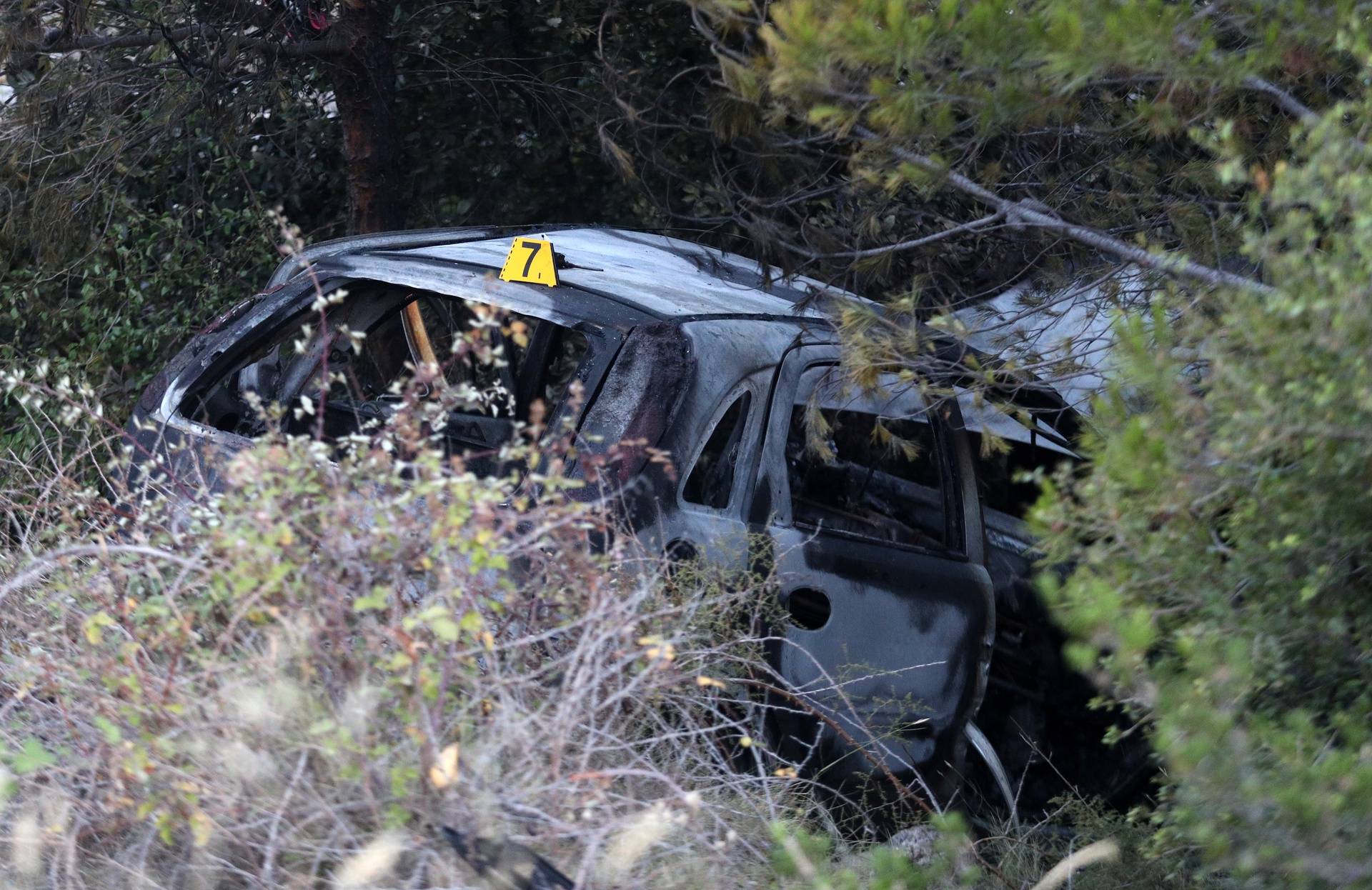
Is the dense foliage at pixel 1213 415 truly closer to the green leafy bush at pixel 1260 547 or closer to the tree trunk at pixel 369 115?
the green leafy bush at pixel 1260 547

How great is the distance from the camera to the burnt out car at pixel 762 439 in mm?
3582

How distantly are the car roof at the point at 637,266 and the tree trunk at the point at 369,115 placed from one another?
1986 mm

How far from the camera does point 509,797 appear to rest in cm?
258

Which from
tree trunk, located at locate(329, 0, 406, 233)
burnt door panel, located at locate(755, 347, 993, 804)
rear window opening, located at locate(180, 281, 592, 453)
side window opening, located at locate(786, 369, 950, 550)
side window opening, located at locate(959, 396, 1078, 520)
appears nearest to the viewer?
burnt door panel, located at locate(755, 347, 993, 804)

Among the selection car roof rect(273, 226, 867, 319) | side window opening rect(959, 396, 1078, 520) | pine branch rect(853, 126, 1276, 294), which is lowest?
side window opening rect(959, 396, 1078, 520)

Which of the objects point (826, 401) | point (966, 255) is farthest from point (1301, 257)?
point (966, 255)

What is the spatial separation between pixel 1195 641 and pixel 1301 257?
0.80m

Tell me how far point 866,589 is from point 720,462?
63cm

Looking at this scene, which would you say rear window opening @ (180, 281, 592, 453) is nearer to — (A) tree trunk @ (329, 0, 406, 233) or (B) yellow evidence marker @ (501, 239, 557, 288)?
(B) yellow evidence marker @ (501, 239, 557, 288)

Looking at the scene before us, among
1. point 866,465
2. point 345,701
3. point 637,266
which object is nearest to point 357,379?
point 637,266

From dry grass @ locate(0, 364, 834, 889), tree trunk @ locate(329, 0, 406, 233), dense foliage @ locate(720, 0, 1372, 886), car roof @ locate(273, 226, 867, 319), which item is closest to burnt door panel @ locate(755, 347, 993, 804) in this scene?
car roof @ locate(273, 226, 867, 319)

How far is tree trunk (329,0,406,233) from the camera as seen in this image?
6664 mm

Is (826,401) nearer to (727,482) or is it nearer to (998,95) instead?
(727,482)

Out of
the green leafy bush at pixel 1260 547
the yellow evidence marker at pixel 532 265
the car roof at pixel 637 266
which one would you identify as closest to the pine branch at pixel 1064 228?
the green leafy bush at pixel 1260 547
